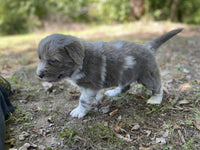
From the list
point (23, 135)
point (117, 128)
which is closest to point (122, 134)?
point (117, 128)

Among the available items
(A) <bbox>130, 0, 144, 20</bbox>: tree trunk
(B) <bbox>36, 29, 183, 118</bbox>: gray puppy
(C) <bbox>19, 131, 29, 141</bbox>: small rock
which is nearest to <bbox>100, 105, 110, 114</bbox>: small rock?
(B) <bbox>36, 29, 183, 118</bbox>: gray puppy

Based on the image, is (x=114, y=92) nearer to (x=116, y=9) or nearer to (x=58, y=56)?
(x=58, y=56)

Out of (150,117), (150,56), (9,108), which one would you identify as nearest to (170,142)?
(150,117)

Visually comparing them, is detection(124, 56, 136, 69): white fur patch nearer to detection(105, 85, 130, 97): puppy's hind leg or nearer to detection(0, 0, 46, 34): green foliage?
detection(105, 85, 130, 97): puppy's hind leg

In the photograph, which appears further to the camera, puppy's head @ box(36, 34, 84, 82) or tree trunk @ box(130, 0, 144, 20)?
tree trunk @ box(130, 0, 144, 20)

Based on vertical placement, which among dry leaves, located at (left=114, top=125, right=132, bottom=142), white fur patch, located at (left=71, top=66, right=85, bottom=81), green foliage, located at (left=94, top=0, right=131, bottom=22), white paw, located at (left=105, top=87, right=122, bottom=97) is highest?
green foliage, located at (left=94, top=0, right=131, bottom=22)

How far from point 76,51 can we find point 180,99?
8.76 feet

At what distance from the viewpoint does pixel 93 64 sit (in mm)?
3061

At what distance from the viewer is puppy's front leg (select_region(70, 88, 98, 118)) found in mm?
3165

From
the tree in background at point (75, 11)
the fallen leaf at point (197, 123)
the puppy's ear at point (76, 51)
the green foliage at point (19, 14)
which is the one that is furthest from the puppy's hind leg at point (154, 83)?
the green foliage at point (19, 14)

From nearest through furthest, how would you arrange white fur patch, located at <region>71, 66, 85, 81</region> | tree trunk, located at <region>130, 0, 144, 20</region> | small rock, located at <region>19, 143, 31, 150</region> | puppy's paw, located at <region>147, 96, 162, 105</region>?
1. small rock, located at <region>19, 143, 31, 150</region>
2. white fur patch, located at <region>71, 66, 85, 81</region>
3. puppy's paw, located at <region>147, 96, 162, 105</region>
4. tree trunk, located at <region>130, 0, 144, 20</region>

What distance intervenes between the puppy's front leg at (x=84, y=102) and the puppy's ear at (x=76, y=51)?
25.3 inches

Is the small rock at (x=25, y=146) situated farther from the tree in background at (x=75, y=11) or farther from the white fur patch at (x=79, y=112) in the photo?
the tree in background at (x=75, y=11)

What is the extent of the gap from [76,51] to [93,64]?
1.46ft
